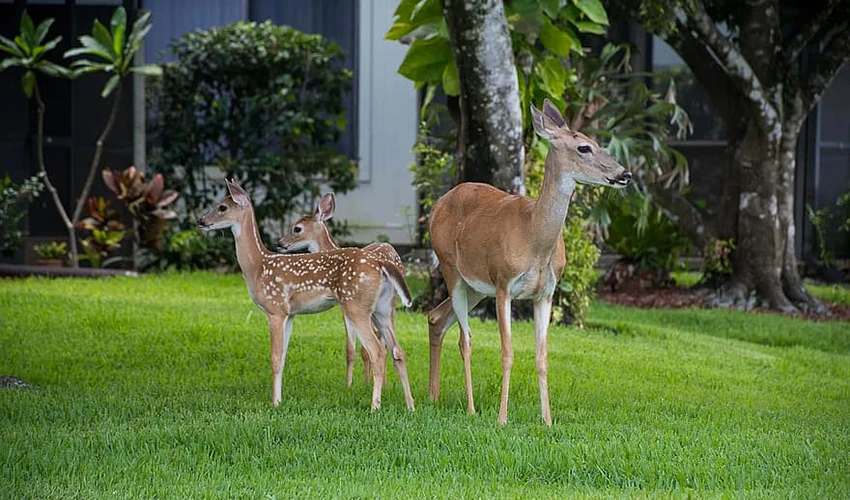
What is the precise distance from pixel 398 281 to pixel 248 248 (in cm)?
93

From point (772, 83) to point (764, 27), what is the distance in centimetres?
60

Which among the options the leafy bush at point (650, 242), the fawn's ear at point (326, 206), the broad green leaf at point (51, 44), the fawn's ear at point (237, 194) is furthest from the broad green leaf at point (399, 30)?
the leafy bush at point (650, 242)

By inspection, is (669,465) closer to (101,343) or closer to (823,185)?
(101,343)

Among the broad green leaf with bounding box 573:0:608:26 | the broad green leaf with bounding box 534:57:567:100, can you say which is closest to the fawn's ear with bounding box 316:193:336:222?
the broad green leaf with bounding box 573:0:608:26

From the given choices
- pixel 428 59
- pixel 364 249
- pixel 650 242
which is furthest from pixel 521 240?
pixel 650 242

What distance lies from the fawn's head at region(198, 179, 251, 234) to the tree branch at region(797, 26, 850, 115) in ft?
28.8

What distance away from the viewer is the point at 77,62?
47.5 ft

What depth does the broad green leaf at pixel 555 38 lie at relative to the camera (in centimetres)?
1091

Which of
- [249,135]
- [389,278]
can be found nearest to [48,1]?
[249,135]

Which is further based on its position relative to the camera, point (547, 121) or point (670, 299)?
point (670, 299)

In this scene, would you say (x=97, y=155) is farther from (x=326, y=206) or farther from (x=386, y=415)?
(x=386, y=415)

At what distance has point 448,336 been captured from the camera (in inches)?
431

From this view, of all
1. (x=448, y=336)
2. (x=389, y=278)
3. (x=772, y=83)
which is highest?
(x=772, y=83)

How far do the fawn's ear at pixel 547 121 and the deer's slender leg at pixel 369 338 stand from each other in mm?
1313
